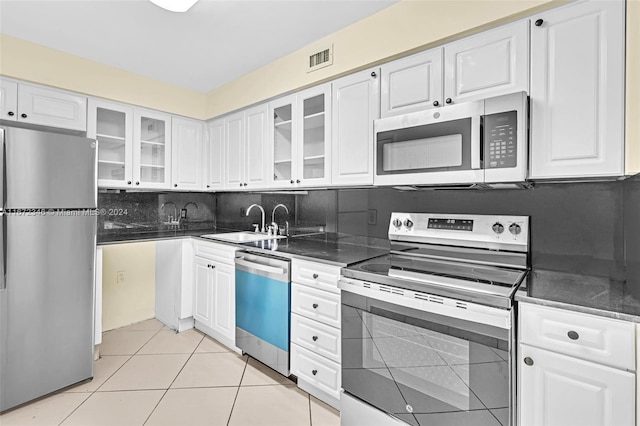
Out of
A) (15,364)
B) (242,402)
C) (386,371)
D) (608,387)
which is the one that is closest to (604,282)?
(608,387)

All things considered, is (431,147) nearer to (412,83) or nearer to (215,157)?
(412,83)

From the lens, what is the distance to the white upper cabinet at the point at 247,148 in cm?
289

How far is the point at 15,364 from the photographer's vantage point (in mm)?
1916

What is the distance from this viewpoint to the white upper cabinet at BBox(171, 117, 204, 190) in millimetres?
Answer: 3369

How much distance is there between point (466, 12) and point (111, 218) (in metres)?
3.42

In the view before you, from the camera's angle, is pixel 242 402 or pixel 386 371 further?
pixel 242 402

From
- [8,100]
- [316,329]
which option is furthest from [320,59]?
[8,100]

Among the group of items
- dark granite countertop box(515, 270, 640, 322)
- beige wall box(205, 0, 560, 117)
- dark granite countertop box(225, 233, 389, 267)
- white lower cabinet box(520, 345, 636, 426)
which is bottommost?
white lower cabinet box(520, 345, 636, 426)

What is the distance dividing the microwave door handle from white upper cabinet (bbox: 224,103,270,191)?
1766mm

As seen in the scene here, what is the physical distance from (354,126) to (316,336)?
1.40 meters

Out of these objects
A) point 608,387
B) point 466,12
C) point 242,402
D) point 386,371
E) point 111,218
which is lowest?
point 242,402

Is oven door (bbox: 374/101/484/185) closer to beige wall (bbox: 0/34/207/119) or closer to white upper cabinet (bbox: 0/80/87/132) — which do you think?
beige wall (bbox: 0/34/207/119)

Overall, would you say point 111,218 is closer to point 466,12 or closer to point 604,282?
point 466,12

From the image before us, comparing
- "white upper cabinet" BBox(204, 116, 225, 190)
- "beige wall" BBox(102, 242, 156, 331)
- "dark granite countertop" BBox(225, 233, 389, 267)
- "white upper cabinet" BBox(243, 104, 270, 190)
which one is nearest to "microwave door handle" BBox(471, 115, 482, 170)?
"dark granite countertop" BBox(225, 233, 389, 267)
